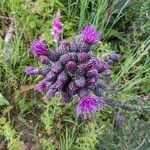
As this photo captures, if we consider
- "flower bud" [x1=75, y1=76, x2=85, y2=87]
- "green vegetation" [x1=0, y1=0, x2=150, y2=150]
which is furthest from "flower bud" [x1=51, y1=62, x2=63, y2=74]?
"green vegetation" [x1=0, y1=0, x2=150, y2=150]

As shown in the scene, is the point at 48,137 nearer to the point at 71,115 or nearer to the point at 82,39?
the point at 71,115

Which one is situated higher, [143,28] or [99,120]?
[143,28]

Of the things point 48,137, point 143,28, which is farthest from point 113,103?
point 143,28

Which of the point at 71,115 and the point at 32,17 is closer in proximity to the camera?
the point at 71,115

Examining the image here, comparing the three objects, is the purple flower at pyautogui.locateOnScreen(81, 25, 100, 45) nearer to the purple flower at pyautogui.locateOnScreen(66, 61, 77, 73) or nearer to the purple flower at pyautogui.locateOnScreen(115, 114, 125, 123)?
the purple flower at pyautogui.locateOnScreen(66, 61, 77, 73)

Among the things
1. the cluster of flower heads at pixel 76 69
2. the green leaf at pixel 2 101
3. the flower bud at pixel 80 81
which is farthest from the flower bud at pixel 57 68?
the green leaf at pixel 2 101

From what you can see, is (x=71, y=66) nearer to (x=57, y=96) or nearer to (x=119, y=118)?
(x=119, y=118)

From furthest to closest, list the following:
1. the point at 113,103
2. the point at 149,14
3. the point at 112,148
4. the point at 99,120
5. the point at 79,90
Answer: the point at 149,14, the point at 99,120, the point at 112,148, the point at 113,103, the point at 79,90
